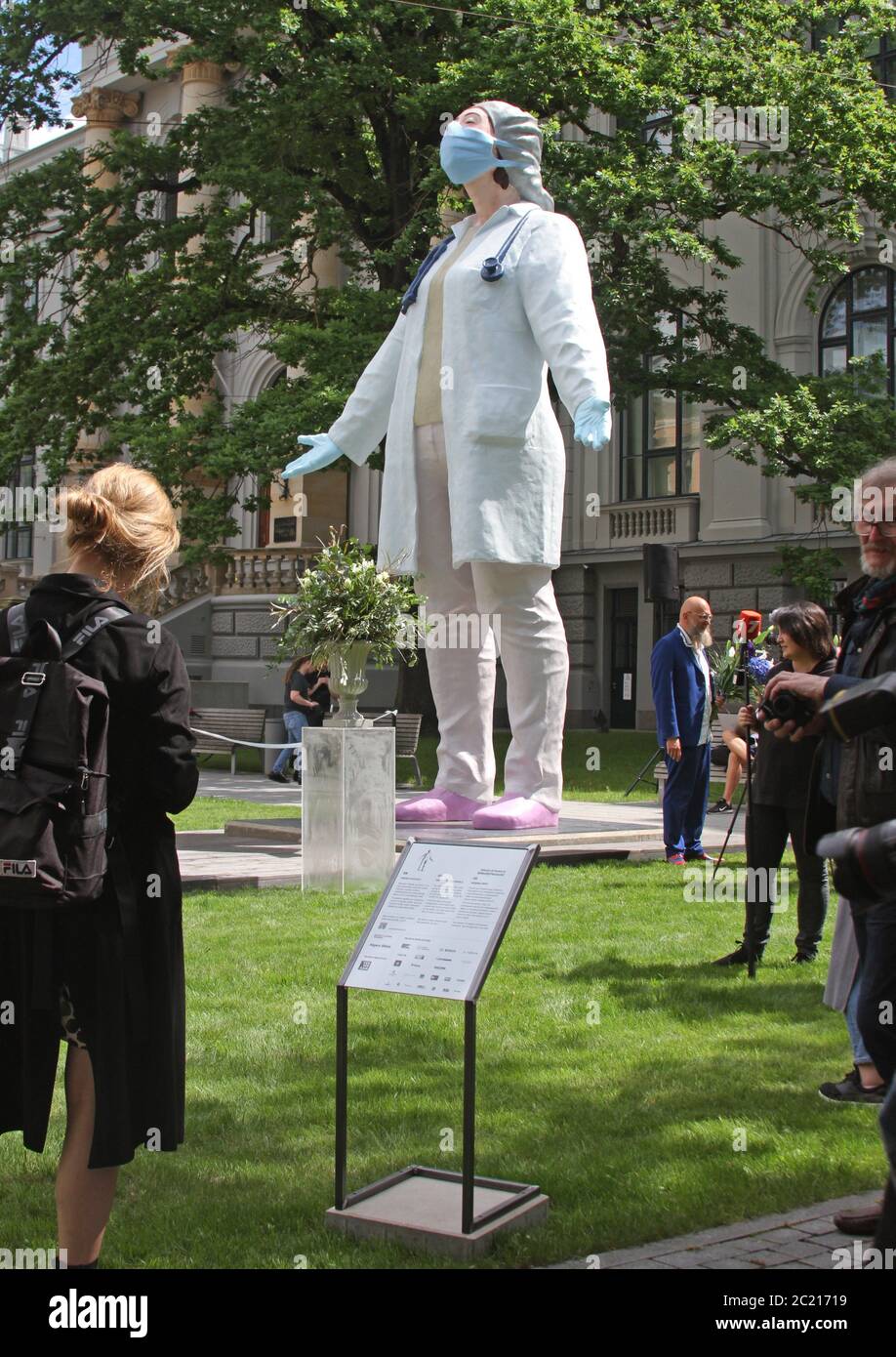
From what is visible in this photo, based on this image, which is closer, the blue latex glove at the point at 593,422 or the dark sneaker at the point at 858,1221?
the dark sneaker at the point at 858,1221

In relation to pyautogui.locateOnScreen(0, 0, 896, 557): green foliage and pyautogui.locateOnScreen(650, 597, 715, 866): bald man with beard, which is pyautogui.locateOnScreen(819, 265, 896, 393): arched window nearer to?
pyautogui.locateOnScreen(0, 0, 896, 557): green foliage

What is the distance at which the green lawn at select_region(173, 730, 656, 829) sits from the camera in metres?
14.5

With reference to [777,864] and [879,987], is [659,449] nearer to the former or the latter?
[777,864]

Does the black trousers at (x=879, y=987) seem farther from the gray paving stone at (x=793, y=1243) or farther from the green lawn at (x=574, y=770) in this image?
the green lawn at (x=574, y=770)

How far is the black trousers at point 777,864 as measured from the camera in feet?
23.9

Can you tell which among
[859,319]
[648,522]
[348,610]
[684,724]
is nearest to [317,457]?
[348,610]

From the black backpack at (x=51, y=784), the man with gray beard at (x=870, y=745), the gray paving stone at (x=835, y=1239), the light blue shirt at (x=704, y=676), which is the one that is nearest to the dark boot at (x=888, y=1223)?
the man with gray beard at (x=870, y=745)

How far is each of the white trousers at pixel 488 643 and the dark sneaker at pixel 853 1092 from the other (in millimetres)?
4400

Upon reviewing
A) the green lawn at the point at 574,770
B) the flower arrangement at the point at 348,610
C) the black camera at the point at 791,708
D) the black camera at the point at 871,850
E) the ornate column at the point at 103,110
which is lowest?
the green lawn at the point at 574,770

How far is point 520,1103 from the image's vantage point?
508cm

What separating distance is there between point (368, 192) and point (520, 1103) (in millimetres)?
17510

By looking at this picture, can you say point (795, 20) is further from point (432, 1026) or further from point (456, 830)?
point (432, 1026)

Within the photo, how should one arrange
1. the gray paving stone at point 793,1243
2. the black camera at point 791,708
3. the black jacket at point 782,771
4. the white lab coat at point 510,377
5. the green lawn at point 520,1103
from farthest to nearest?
the white lab coat at point 510,377 < the black jacket at point 782,771 < the black camera at point 791,708 < the green lawn at point 520,1103 < the gray paving stone at point 793,1243
